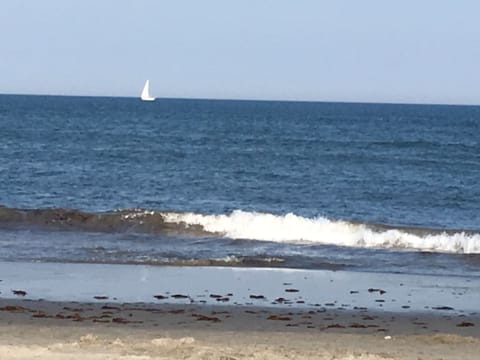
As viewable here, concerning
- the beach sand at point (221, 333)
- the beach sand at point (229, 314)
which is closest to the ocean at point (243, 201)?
the beach sand at point (229, 314)

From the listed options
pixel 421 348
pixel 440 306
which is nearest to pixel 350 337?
pixel 421 348

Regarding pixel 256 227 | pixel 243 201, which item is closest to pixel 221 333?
pixel 256 227

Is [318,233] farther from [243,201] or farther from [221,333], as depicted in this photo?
[221,333]

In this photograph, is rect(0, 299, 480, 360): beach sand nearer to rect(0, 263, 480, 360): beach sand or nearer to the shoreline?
rect(0, 263, 480, 360): beach sand

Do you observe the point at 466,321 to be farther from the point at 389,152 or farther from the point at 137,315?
the point at 389,152

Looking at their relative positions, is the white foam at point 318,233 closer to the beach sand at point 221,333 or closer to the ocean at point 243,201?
the ocean at point 243,201

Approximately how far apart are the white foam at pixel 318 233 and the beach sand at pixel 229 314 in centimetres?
500

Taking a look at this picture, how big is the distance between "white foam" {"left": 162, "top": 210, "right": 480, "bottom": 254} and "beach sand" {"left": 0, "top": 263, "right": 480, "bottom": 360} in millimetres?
4997

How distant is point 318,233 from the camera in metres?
24.0

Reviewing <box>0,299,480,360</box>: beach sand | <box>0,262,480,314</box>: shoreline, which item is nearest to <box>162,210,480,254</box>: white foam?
<box>0,262,480,314</box>: shoreline

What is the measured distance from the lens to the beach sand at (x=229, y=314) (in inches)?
402

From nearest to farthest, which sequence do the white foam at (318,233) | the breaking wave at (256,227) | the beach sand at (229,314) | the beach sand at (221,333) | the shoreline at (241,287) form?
the beach sand at (221,333) < the beach sand at (229,314) < the shoreline at (241,287) < the white foam at (318,233) < the breaking wave at (256,227)

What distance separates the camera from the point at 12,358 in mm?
9328

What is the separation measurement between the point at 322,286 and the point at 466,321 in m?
3.36
